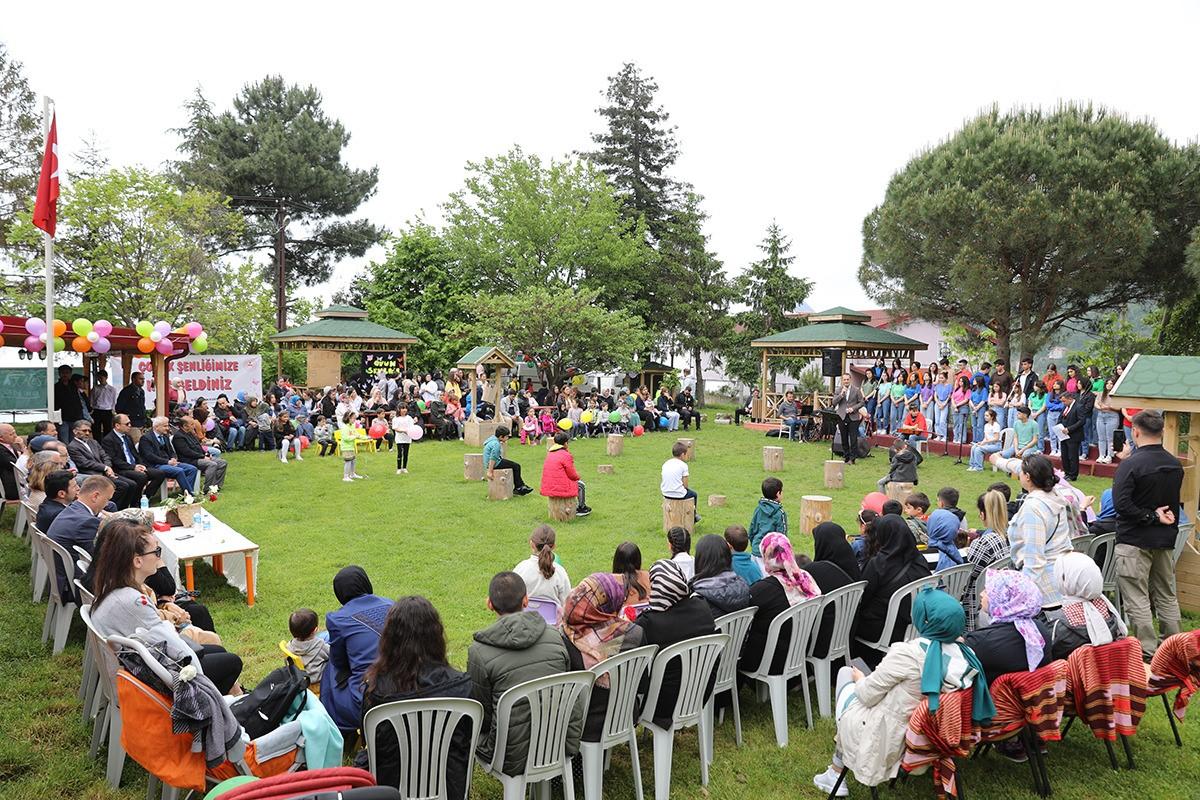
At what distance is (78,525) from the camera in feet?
18.5

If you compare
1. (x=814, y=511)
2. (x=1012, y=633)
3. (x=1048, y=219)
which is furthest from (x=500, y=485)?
(x=1048, y=219)

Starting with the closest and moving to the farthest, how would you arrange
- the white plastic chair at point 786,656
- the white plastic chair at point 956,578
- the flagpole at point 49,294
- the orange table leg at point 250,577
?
the white plastic chair at point 786,656 → the white plastic chair at point 956,578 → the orange table leg at point 250,577 → the flagpole at point 49,294

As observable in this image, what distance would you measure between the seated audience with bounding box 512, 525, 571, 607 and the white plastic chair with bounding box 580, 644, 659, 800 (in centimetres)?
127

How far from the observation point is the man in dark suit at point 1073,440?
13.1m

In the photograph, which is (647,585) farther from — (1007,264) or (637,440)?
(1007,264)

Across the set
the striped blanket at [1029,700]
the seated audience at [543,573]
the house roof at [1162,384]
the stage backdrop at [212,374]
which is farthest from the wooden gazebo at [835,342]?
the striped blanket at [1029,700]

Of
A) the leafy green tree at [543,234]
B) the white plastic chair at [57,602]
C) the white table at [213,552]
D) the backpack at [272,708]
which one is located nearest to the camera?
the backpack at [272,708]

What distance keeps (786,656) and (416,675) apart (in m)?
2.34

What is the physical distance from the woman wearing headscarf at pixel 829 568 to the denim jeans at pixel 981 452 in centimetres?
1093

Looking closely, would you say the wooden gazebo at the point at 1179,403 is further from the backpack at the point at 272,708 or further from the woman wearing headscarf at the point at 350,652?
the backpack at the point at 272,708

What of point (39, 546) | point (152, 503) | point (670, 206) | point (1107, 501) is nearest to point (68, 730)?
point (39, 546)

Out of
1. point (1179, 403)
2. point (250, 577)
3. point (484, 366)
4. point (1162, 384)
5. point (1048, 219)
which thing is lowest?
point (250, 577)

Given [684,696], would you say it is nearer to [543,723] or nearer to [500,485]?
[543,723]

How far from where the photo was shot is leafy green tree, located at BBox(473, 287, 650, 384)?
23516mm
